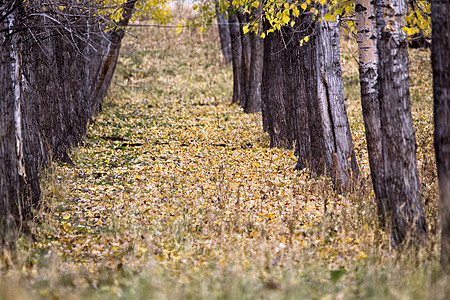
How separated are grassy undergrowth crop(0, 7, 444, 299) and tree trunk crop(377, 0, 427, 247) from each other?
1.04 ft

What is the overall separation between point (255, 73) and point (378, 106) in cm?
1215

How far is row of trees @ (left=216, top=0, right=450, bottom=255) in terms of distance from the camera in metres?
5.01

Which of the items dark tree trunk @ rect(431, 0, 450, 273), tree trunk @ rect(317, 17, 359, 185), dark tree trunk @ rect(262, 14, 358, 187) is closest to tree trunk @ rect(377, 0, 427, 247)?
dark tree trunk @ rect(431, 0, 450, 273)

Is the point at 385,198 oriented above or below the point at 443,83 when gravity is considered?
below

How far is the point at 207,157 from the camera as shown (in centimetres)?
1279

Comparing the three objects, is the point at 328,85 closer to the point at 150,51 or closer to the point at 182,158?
the point at 182,158

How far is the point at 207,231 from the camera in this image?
23.4 ft

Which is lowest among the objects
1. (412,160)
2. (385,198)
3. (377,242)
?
(377,242)

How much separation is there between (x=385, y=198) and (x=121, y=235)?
3589 mm

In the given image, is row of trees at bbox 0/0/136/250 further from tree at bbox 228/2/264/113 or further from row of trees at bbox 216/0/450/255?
tree at bbox 228/2/264/113

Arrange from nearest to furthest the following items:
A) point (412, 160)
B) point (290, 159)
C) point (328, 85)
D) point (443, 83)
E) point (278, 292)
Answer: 1. point (278, 292)
2. point (443, 83)
3. point (412, 160)
4. point (328, 85)
5. point (290, 159)

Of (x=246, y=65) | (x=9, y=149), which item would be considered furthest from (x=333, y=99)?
(x=246, y=65)

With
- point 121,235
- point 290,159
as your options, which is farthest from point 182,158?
point 121,235

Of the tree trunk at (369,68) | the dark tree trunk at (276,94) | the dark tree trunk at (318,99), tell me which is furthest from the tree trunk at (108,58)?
the tree trunk at (369,68)
